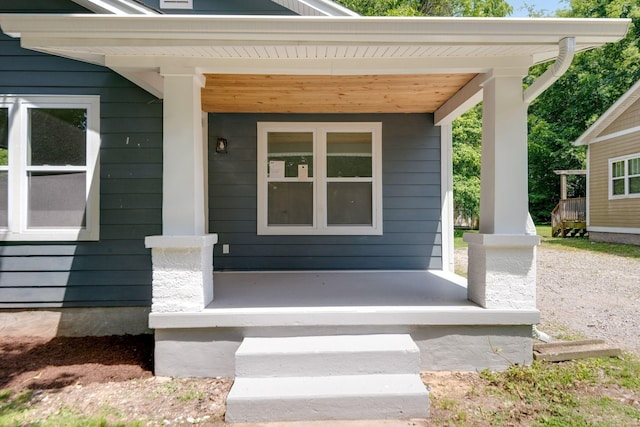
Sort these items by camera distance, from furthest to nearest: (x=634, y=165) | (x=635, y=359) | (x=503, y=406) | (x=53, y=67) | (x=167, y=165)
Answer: (x=634, y=165) < (x=53, y=67) < (x=635, y=359) < (x=167, y=165) < (x=503, y=406)

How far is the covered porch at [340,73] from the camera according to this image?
2.62m

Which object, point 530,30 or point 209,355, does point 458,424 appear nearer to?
point 209,355

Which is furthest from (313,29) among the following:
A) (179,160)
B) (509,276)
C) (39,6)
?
(39,6)

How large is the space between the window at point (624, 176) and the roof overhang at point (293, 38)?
991 cm

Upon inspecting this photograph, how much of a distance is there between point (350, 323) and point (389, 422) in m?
0.73

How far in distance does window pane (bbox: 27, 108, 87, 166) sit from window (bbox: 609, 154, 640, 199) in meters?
12.5

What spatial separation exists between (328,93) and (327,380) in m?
2.81

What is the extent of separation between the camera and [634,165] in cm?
1045

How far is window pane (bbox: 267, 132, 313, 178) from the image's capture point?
5066 millimetres

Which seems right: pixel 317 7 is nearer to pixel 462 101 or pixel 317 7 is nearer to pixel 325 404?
pixel 462 101

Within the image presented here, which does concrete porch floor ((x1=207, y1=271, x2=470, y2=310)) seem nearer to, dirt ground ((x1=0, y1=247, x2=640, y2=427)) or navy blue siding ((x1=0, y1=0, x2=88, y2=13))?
dirt ground ((x1=0, y1=247, x2=640, y2=427))

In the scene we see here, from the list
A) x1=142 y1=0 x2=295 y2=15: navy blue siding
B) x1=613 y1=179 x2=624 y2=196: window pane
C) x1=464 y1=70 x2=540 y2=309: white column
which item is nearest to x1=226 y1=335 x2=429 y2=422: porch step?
x1=464 y1=70 x2=540 y2=309: white column

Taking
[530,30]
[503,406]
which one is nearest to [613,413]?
[503,406]

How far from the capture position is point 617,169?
11.2 metres
